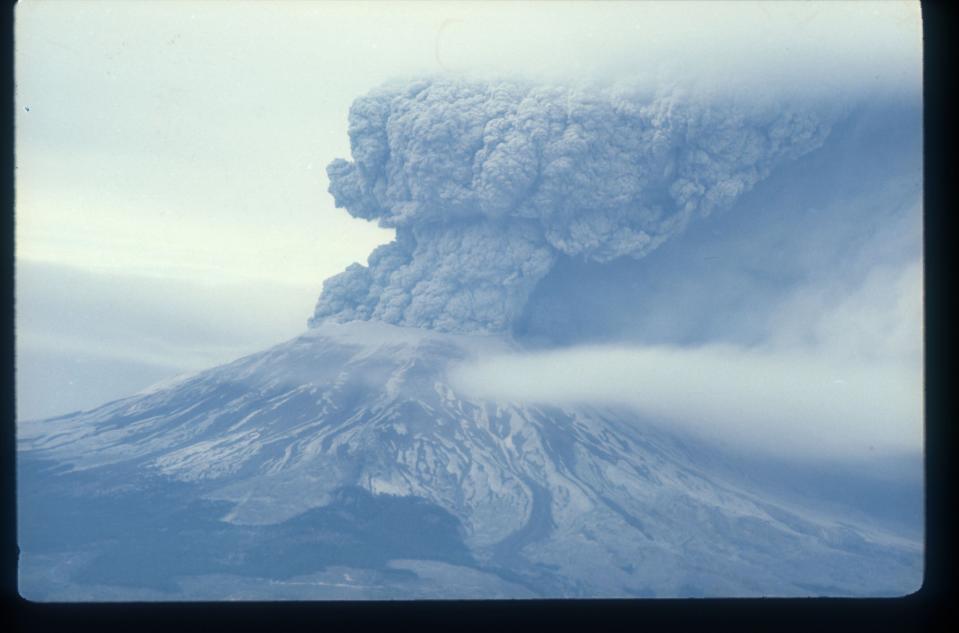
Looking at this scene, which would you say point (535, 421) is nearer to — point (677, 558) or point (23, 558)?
point (677, 558)

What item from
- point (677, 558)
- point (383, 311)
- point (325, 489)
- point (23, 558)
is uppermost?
point (383, 311)

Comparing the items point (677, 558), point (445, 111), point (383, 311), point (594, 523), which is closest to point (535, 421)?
point (594, 523)

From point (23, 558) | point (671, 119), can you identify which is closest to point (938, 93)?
point (23, 558)

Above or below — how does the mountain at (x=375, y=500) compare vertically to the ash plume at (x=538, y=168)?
below

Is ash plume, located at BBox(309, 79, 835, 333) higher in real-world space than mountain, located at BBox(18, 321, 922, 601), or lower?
higher

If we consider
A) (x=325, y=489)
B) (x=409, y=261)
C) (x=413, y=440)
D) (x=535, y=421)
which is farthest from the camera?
(x=535, y=421)

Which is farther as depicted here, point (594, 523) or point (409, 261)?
point (594, 523)

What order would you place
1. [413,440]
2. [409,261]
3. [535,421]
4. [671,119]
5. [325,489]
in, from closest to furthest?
1. [671,119]
2. [409,261]
3. [325,489]
4. [413,440]
5. [535,421]

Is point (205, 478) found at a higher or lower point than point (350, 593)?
higher
